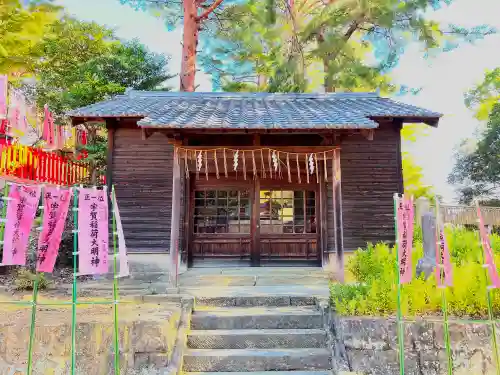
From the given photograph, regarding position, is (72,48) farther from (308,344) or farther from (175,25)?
(308,344)

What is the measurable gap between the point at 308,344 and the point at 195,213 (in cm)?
607

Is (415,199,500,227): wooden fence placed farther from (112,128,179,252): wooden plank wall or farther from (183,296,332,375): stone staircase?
(112,128,179,252): wooden plank wall

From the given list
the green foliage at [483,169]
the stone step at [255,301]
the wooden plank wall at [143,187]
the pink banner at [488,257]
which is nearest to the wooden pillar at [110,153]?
the wooden plank wall at [143,187]

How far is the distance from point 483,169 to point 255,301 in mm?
23360

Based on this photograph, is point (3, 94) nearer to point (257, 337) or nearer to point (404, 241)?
point (257, 337)

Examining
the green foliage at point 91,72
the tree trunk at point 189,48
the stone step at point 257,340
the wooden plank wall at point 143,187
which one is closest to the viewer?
the stone step at point 257,340

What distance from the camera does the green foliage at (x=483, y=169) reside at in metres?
22.9

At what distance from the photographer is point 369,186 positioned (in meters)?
10.8

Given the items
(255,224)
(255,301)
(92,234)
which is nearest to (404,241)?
(255,301)

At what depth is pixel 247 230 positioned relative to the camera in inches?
441

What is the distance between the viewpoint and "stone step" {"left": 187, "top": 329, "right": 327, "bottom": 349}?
617 cm

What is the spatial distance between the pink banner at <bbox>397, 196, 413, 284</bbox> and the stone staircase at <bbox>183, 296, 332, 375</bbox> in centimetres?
186

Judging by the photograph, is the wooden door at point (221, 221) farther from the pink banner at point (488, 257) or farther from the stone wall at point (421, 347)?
the pink banner at point (488, 257)

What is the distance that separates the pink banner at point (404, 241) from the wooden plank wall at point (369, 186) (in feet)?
16.6
